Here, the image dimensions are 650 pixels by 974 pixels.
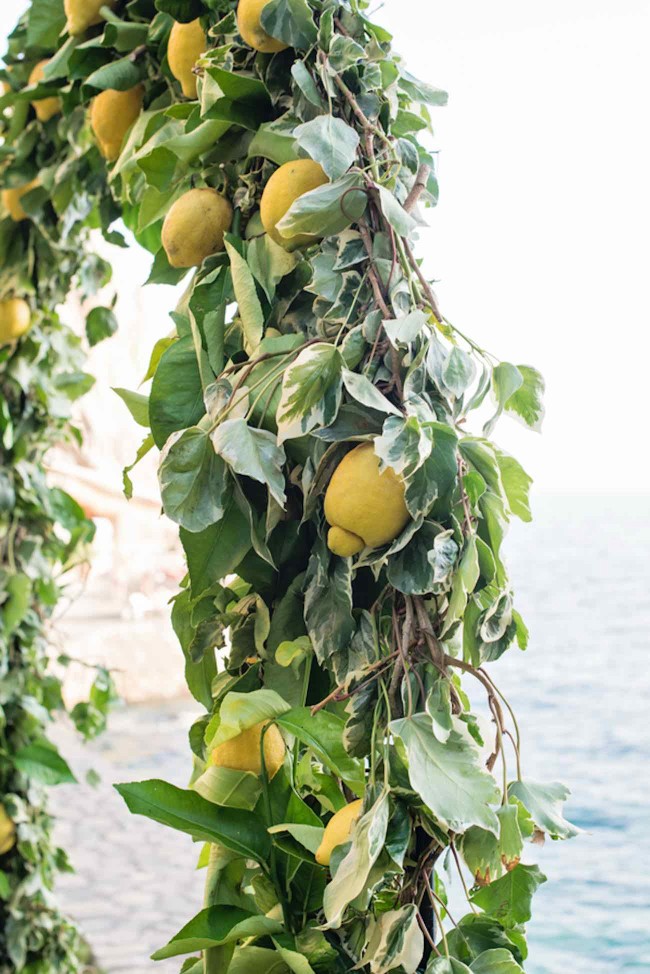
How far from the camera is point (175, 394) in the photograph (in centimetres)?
Answer: 58

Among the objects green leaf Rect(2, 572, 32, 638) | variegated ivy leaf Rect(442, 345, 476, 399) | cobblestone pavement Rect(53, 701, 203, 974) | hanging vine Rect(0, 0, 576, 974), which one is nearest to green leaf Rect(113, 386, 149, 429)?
hanging vine Rect(0, 0, 576, 974)

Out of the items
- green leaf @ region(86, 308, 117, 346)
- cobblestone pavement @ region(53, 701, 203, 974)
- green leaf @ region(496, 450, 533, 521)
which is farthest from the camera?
cobblestone pavement @ region(53, 701, 203, 974)

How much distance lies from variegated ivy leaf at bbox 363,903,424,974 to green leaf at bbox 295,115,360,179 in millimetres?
381

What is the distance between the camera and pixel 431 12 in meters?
1.50

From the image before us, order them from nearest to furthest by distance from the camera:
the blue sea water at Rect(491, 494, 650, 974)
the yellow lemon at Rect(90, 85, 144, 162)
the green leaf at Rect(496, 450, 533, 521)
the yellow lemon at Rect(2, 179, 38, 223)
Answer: the green leaf at Rect(496, 450, 533, 521) < the yellow lemon at Rect(90, 85, 144, 162) < the yellow lemon at Rect(2, 179, 38, 223) < the blue sea water at Rect(491, 494, 650, 974)

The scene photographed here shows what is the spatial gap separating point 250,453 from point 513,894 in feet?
0.88

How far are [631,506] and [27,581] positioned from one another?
1.76 metres

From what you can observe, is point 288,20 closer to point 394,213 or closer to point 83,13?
point 394,213

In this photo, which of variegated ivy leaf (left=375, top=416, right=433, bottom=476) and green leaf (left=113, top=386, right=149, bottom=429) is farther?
green leaf (left=113, top=386, right=149, bottom=429)

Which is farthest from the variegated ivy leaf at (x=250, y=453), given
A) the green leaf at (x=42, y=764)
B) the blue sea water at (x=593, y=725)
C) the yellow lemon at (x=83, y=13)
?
the green leaf at (x=42, y=764)

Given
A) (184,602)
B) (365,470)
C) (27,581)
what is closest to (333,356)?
(365,470)

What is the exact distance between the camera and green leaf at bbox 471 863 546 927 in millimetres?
473

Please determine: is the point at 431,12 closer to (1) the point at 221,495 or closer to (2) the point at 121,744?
(1) the point at 221,495

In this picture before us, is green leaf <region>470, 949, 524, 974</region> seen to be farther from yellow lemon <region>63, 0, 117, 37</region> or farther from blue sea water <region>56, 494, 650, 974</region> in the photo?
yellow lemon <region>63, 0, 117, 37</region>
